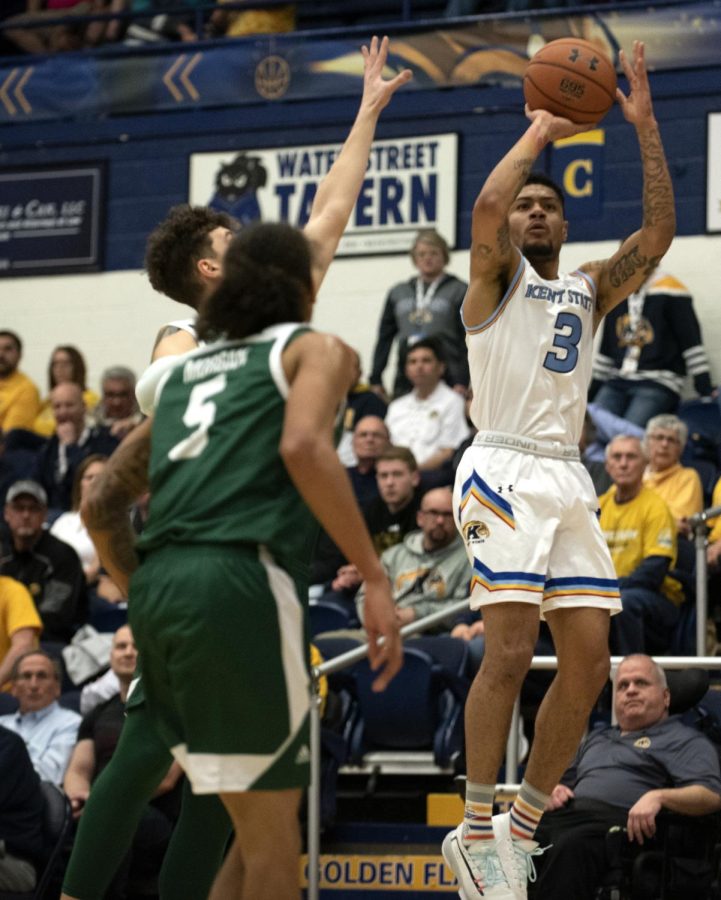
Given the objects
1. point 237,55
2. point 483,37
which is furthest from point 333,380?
point 237,55

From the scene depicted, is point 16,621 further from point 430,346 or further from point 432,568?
point 430,346

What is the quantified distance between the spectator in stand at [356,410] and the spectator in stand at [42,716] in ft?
12.1

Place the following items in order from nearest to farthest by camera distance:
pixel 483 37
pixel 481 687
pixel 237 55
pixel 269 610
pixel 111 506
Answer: pixel 269 610 → pixel 111 506 → pixel 481 687 → pixel 483 37 → pixel 237 55

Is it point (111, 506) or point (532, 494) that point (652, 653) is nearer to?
point (532, 494)

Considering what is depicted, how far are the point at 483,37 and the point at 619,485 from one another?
527 centimetres

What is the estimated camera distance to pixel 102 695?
9.12 meters

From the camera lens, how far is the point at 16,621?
9789 millimetres

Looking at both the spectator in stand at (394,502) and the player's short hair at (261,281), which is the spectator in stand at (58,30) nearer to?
the spectator in stand at (394,502)

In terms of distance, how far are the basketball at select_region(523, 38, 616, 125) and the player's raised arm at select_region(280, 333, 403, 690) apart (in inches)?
92.3

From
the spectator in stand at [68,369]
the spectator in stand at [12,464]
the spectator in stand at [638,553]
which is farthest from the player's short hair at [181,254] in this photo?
the spectator in stand at [68,369]

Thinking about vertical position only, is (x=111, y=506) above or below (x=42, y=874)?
above

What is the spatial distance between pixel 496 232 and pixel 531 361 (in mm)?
445

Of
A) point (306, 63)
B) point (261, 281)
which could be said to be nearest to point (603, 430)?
point (306, 63)

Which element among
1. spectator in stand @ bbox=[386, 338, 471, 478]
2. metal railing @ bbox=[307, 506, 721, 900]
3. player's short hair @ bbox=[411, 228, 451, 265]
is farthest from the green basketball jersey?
player's short hair @ bbox=[411, 228, 451, 265]
